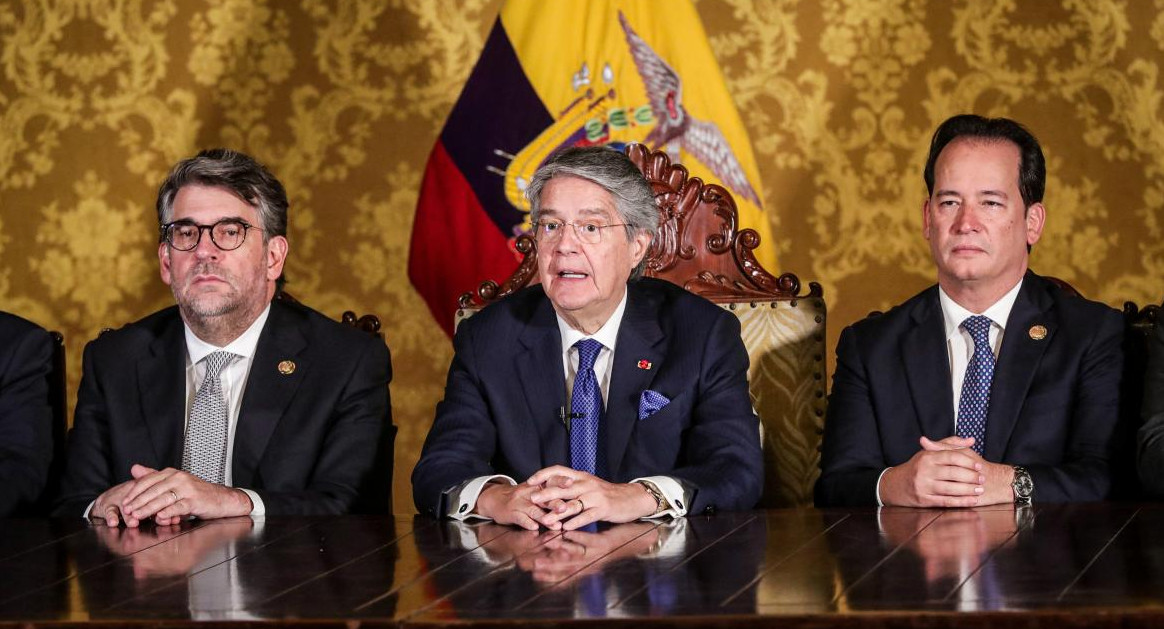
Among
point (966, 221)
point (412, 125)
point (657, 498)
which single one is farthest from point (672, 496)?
point (412, 125)

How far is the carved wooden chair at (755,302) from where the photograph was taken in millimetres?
Result: 3355

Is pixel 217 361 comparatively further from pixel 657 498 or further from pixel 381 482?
pixel 657 498

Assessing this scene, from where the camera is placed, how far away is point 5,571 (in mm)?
2211

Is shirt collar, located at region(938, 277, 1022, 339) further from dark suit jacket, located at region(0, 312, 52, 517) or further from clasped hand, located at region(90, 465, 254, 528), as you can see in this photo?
dark suit jacket, located at region(0, 312, 52, 517)

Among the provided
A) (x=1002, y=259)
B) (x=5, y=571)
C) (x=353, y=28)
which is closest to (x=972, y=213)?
(x=1002, y=259)

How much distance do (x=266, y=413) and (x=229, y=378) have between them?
0.56 feet

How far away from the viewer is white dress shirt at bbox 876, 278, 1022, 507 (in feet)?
10.3

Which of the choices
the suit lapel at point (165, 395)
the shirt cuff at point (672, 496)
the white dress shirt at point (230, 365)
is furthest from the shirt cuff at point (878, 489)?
the suit lapel at point (165, 395)

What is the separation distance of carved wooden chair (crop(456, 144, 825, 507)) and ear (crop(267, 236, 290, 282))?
441 mm

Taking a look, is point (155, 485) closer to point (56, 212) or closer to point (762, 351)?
point (762, 351)

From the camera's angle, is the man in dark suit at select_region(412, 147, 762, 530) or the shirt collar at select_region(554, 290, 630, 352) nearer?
the man in dark suit at select_region(412, 147, 762, 530)

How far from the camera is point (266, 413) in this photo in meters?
3.18

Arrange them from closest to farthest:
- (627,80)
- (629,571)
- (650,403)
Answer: (629,571) → (650,403) → (627,80)

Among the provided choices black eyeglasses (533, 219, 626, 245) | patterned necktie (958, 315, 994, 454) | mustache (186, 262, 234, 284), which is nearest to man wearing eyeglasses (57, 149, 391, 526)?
mustache (186, 262, 234, 284)
